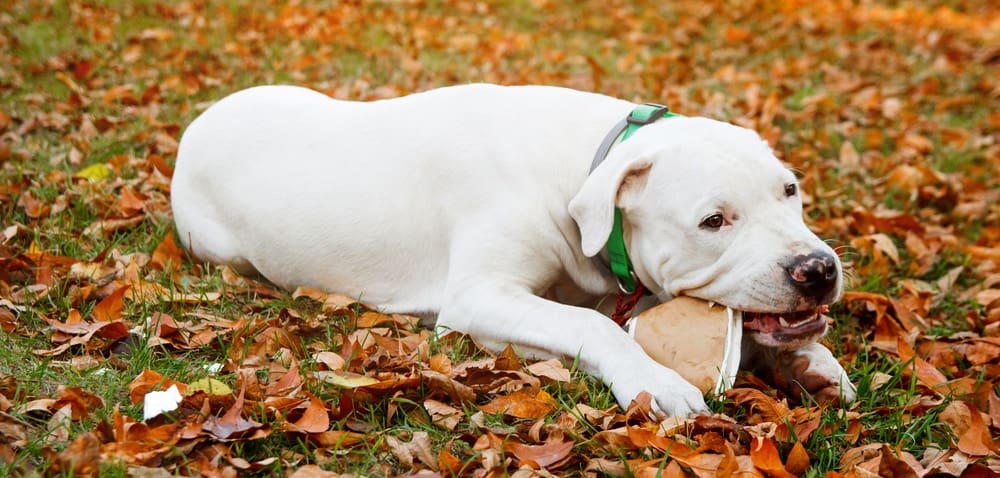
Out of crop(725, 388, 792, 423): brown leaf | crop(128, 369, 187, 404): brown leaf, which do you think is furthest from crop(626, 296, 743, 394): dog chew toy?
crop(128, 369, 187, 404): brown leaf

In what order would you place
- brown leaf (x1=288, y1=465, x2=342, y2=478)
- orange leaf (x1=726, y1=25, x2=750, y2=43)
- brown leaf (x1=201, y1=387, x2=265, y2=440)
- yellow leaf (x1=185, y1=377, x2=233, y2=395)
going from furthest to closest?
orange leaf (x1=726, y1=25, x2=750, y2=43)
yellow leaf (x1=185, y1=377, x2=233, y2=395)
brown leaf (x1=201, y1=387, x2=265, y2=440)
brown leaf (x1=288, y1=465, x2=342, y2=478)

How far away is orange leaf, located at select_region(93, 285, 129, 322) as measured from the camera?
3246 millimetres

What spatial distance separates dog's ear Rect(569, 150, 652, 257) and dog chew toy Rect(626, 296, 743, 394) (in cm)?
31

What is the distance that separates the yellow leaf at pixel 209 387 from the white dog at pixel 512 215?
3.05ft

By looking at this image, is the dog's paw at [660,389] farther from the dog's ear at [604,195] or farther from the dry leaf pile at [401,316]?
the dog's ear at [604,195]

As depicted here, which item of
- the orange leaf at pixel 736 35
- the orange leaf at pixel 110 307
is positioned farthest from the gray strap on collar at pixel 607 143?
the orange leaf at pixel 736 35

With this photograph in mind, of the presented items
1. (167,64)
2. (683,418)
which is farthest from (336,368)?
(167,64)

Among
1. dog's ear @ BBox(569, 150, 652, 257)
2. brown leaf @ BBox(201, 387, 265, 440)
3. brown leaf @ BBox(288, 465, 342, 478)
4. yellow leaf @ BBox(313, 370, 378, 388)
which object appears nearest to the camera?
brown leaf @ BBox(288, 465, 342, 478)

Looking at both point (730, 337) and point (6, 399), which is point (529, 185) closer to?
point (730, 337)

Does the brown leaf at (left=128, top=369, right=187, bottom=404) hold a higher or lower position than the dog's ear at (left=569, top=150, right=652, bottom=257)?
lower

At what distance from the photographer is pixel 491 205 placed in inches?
134

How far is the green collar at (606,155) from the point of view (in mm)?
3258

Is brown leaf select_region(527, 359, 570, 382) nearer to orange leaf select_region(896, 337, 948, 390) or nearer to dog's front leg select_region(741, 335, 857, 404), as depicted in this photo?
A: dog's front leg select_region(741, 335, 857, 404)

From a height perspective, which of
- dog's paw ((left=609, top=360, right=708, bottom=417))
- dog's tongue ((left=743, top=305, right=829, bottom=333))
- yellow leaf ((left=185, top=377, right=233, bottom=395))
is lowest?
dog's paw ((left=609, top=360, right=708, bottom=417))
